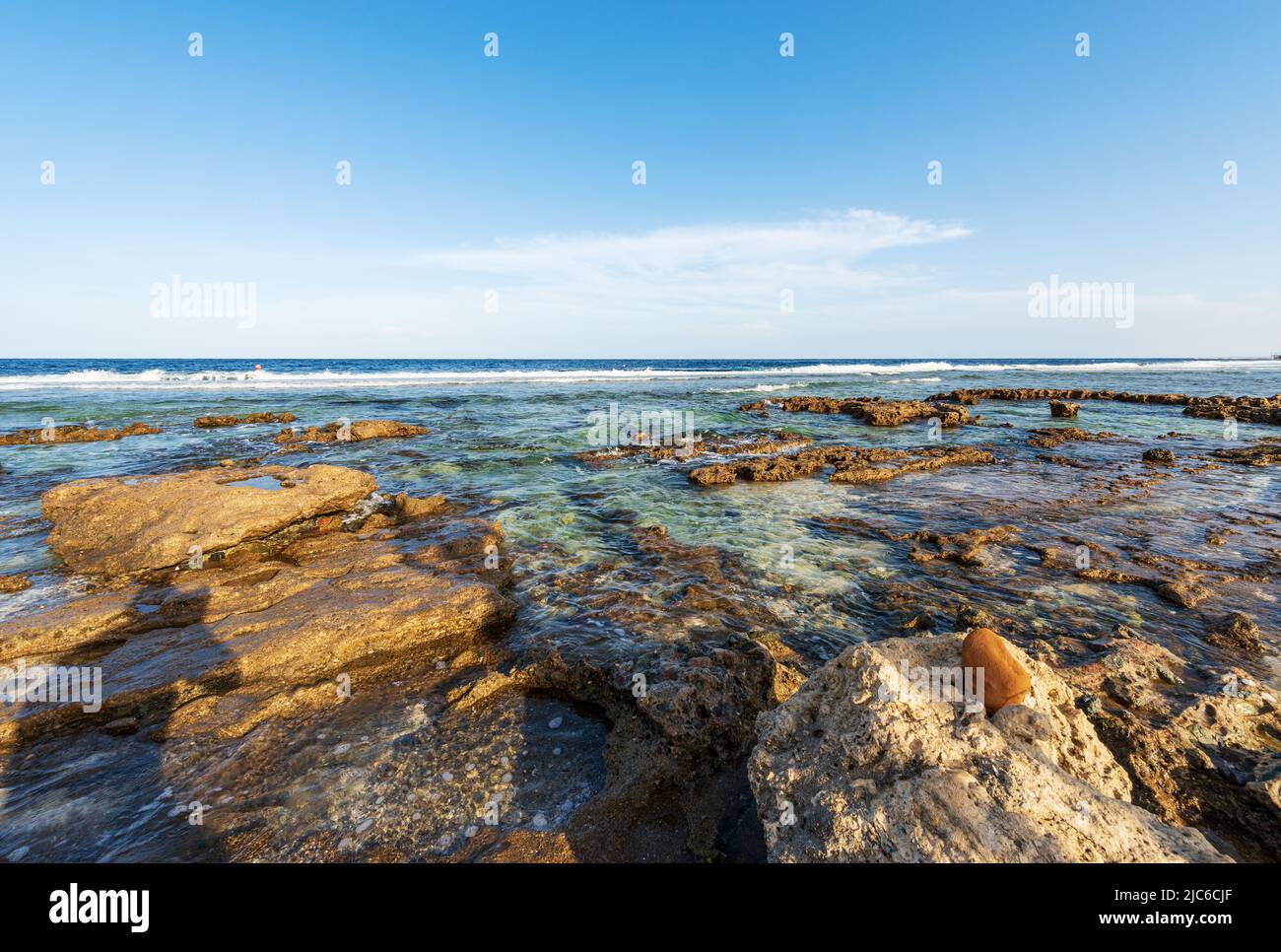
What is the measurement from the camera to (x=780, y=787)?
9.41 ft

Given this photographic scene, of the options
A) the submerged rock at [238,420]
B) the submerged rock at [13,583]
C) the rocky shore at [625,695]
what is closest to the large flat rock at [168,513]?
the rocky shore at [625,695]

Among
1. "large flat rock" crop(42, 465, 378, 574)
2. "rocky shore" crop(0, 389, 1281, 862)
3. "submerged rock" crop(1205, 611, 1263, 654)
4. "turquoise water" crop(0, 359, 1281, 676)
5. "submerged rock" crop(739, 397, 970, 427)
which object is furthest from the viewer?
"submerged rock" crop(739, 397, 970, 427)

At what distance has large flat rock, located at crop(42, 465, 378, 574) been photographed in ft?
24.5

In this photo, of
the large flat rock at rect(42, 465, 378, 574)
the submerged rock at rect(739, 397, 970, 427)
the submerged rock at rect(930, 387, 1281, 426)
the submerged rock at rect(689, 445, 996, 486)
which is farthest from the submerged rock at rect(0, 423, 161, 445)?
the submerged rock at rect(930, 387, 1281, 426)

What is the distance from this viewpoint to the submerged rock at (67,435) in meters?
18.2

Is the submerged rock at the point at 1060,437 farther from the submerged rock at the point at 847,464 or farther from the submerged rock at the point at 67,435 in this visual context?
the submerged rock at the point at 67,435

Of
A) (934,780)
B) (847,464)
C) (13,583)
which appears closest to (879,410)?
(847,464)

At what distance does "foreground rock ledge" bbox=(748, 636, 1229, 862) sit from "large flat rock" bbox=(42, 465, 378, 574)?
8624mm

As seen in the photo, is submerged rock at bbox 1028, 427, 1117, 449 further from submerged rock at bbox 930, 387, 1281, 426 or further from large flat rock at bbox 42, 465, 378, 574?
large flat rock at bbox 42, 465, 378, 574

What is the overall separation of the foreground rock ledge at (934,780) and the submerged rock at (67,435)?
2571 centimetres

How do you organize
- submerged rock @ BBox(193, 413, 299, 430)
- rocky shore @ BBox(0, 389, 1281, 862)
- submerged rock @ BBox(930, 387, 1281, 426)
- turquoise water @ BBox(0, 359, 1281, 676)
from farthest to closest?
1. submerged rock @ BBox(930, 387, 1281, 426)
2. submerged rock @ BBox(193, 413, 299, 430)
3. turquoise water @ BBox(0, 359, 1281, 676)
4. rocky shore @ BBox(0, 389, 1281, 862)
